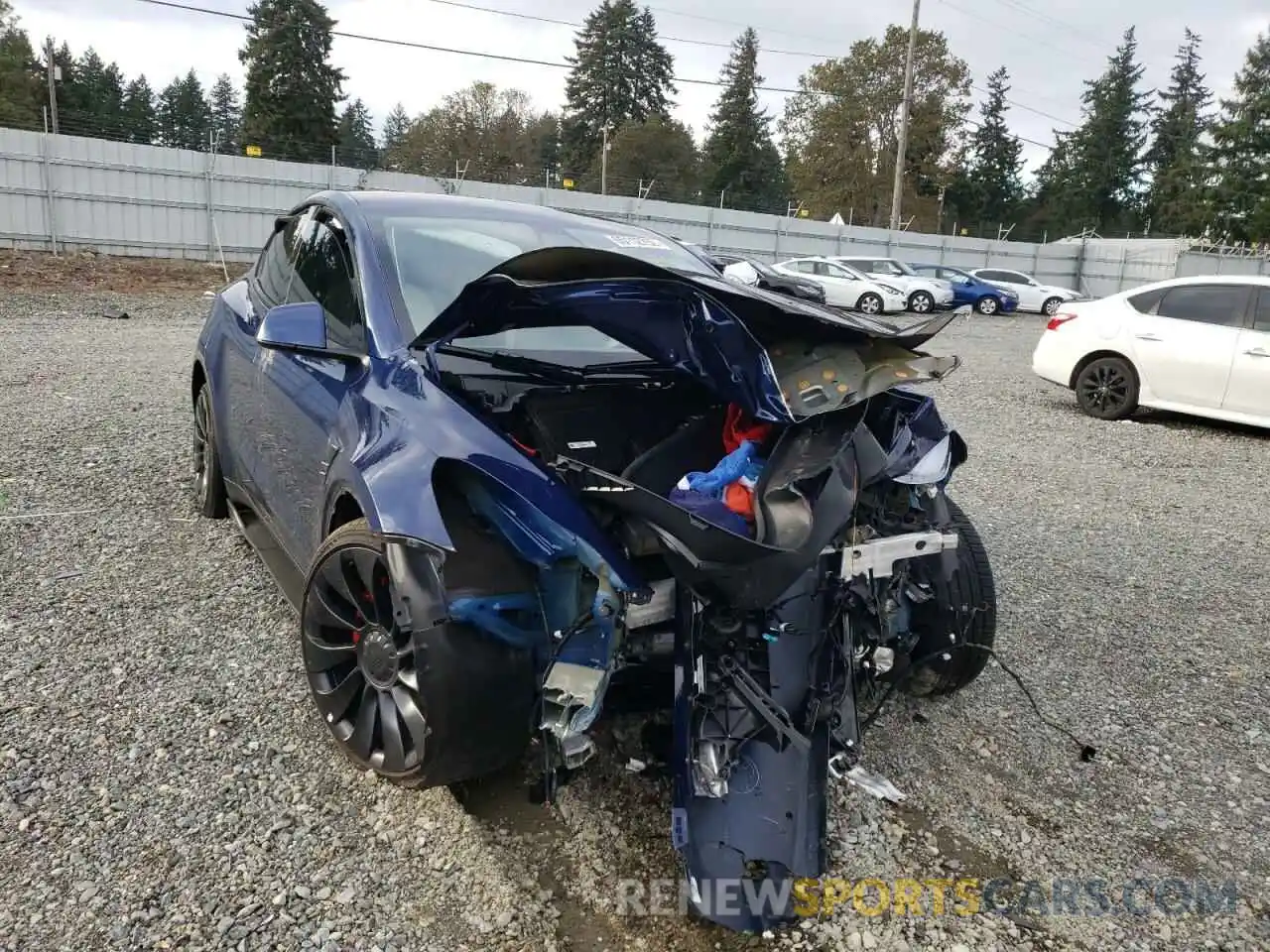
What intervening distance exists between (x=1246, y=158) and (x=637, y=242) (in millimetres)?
67147

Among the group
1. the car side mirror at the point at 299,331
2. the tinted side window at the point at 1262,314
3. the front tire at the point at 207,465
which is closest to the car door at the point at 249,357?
the front tire at the point at 207,465

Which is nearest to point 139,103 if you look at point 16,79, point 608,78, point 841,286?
point 16,79

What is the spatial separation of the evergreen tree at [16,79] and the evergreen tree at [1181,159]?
65.4 meters

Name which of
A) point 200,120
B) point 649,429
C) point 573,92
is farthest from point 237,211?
point 200,120

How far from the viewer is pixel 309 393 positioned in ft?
10.3

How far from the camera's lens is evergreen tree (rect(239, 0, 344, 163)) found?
47438mm

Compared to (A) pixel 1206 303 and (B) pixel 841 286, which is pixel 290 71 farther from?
(A) pixel 1206 303

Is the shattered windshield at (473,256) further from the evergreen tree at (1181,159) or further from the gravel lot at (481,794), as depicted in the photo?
the evergreen tree at (1181,159)

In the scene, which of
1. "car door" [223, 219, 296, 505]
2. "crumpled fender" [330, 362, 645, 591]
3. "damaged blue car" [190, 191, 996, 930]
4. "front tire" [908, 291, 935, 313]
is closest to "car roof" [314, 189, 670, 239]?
"car door" [223, 219, 296, 505]

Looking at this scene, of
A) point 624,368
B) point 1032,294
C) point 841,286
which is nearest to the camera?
point 624,368

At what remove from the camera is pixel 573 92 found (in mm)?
64688

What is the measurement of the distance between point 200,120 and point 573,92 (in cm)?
2650

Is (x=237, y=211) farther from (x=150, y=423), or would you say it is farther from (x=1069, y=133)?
(x=1069, y=133)

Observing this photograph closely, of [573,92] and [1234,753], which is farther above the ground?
[573,92]
